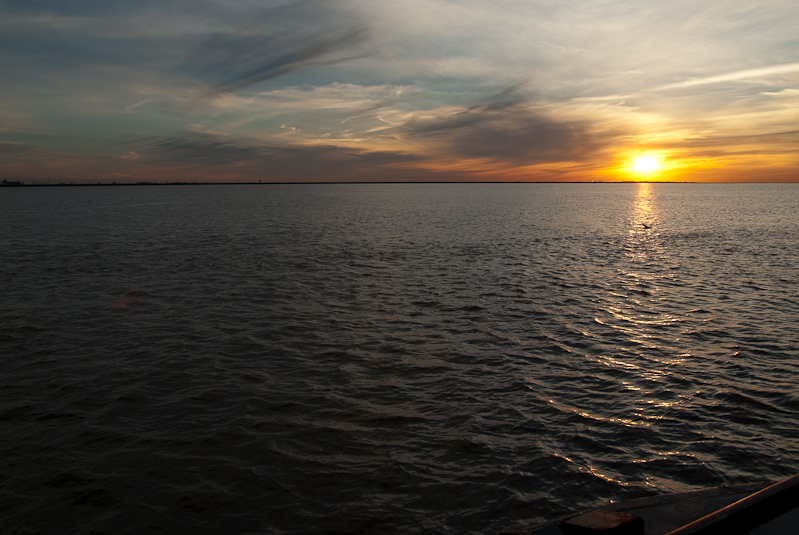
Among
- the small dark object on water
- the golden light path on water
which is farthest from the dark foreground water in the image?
the small dark object on water

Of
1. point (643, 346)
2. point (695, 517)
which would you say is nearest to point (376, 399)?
point (695, 517)

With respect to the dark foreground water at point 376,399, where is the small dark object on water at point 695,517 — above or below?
above

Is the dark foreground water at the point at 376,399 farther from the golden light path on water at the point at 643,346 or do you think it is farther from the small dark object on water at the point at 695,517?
the small dark object on water at the point at 695,517

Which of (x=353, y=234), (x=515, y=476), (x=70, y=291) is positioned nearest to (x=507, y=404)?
(x=515, y=476)

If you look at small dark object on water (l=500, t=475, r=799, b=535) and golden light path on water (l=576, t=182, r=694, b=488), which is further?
golden light path on water (l=576, t=182, r=694, b=488)

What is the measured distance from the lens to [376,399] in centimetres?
1309

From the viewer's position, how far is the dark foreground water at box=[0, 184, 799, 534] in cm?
899

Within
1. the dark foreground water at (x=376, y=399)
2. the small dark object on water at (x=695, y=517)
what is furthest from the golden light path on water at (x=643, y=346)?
the small dark object on water at (x=695, y=517)

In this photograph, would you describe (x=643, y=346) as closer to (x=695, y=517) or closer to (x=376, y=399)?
(x=376, y=399)

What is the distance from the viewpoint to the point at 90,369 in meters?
15.2

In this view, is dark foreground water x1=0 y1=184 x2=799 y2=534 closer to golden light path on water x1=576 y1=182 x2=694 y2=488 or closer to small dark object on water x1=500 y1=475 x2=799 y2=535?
golden light path on water x1=576 y1=182 x2=694 y2=488

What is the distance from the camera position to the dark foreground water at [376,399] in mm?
8992

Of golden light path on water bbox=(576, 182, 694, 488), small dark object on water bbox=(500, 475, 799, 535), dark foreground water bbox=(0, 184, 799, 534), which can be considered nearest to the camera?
small dark object on water bbox=(500, 475, 799, 535)

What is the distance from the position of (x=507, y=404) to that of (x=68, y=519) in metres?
9.78
